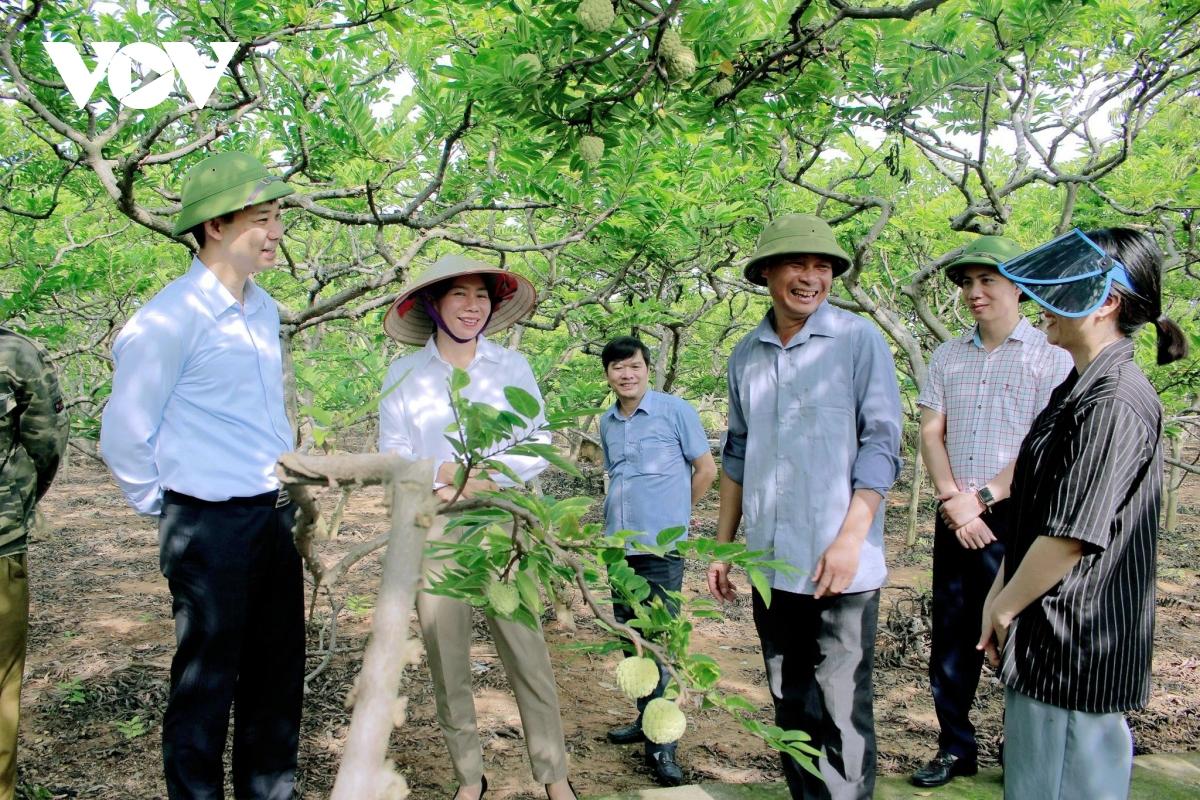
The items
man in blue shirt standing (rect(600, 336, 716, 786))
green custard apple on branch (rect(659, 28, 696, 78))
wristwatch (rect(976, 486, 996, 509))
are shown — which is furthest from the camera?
man in blue shirt standing (rect(600, 336, 716, 786))

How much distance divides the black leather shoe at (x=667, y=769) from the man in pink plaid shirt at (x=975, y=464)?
0.90 m

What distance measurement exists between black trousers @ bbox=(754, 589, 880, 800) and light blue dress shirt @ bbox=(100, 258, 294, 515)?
1.56 m

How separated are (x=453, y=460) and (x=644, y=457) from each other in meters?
1.08

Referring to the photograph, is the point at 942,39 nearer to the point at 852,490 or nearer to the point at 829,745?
the point at 852,490

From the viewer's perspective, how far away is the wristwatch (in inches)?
112

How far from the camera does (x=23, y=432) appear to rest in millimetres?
2480

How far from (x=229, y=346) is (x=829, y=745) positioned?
77.6 inches

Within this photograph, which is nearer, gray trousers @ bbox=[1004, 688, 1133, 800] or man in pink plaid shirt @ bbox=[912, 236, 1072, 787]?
gray trousers @ bbox=[1004, 688, 1133, 800]

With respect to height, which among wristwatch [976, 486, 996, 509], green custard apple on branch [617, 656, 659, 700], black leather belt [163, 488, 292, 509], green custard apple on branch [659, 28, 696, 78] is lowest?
green custard apple on branch [617, 656, 659, 700]

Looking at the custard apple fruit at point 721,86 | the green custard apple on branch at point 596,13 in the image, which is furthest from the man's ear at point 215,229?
the custard apple fruit at point 721,86

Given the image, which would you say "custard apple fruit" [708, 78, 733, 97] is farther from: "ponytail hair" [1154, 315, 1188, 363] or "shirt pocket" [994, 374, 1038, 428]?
"shirt pocket" [994, 374, 1038, 428]

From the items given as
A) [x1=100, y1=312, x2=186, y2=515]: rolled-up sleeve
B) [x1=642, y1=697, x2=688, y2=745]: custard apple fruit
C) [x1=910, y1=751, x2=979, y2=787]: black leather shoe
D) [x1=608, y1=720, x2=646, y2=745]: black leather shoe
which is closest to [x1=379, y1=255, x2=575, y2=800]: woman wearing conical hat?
[x1=100, y1=312, x2=186, y2=515]: rolled-up sleeve

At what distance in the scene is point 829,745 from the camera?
2223 millimetres

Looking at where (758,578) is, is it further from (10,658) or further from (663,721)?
(10,658)
